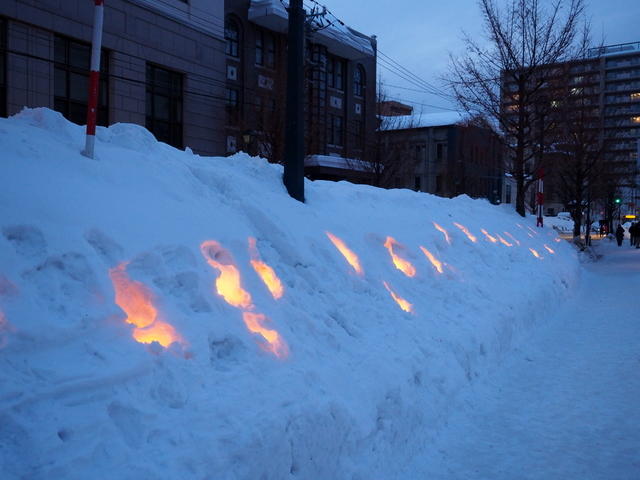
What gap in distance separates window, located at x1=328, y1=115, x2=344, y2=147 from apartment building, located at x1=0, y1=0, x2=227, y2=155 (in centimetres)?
999

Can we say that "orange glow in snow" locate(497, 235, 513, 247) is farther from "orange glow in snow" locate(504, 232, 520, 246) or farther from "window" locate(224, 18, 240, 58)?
"window" locate(224, 18, 240, 58)

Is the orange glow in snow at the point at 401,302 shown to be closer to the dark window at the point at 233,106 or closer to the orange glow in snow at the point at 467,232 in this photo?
the orange glow in snow at the point at 467,232

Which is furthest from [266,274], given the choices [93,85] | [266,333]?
[93,85]

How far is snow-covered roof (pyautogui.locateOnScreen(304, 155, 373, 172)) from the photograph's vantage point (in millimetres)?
24250

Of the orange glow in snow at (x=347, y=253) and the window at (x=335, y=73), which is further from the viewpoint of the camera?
the window at (x=335, y=73)

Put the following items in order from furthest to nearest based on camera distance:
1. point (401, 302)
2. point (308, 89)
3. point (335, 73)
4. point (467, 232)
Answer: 1. point (335, 73)
2. point (308, 89)
3. point (467, 232)
4. point (401, 302)

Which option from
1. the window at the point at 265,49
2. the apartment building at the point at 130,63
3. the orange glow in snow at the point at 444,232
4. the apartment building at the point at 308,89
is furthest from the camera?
the window at the point at 265,49

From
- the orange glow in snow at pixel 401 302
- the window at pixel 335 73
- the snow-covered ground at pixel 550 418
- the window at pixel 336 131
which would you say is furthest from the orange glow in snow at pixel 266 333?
the window at pixel 335 73

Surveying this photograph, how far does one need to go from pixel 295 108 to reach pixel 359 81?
93.9 feet

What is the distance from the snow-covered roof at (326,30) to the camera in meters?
26.1

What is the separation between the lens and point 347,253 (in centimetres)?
640

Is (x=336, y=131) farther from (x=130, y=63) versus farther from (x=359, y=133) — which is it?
(x=130, y=63)

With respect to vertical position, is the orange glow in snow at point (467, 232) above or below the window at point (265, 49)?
below

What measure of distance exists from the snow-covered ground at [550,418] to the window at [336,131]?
25207 mm
